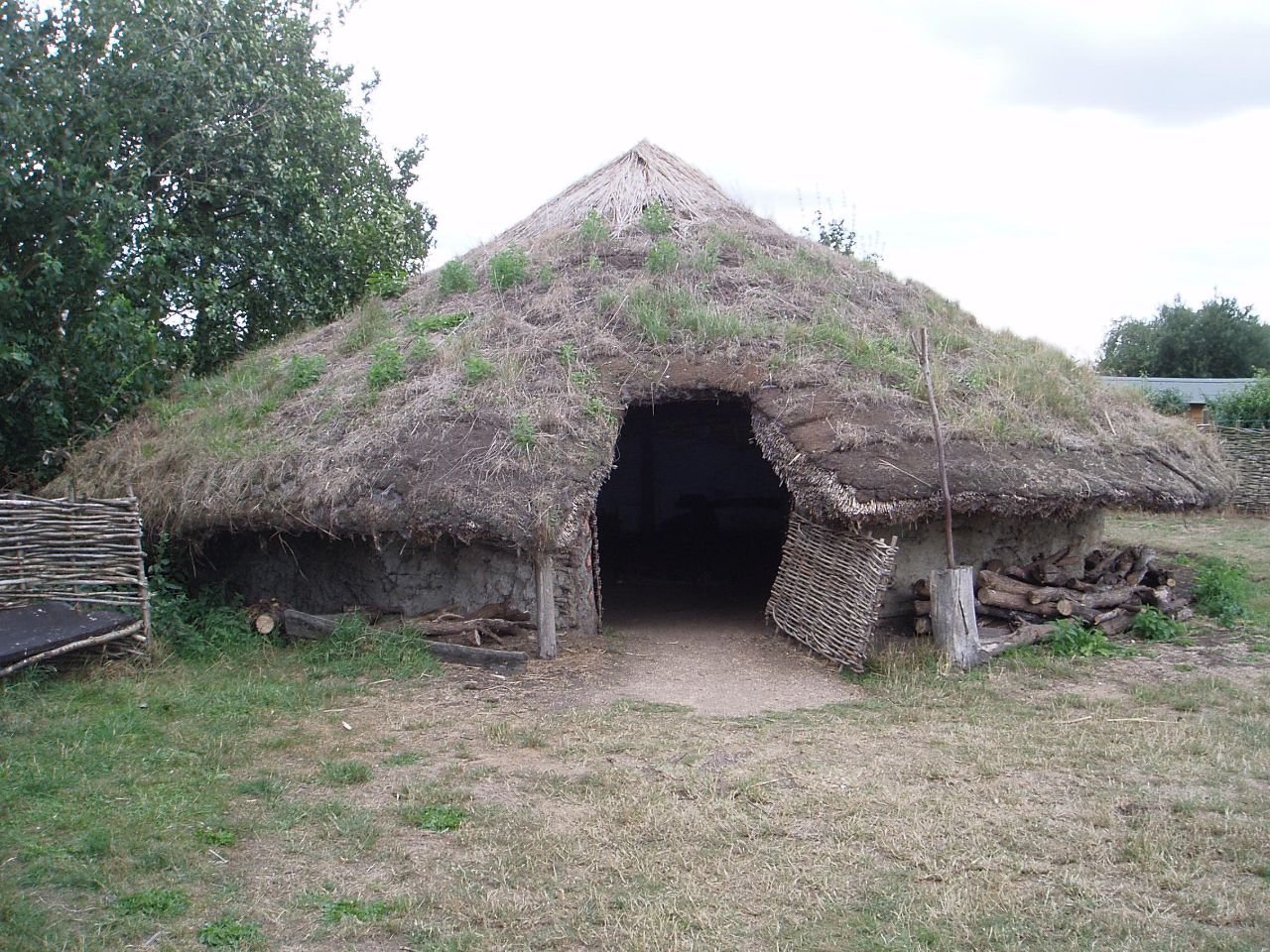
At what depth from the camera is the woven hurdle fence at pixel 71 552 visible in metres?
8.26

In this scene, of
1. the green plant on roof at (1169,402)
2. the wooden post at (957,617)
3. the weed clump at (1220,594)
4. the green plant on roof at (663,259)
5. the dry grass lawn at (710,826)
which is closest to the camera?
the dry grass lawn at (710,826)

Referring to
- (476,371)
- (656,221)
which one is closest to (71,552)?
(476,371)

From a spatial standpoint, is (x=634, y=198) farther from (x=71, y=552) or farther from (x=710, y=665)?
(x=71, y=552)

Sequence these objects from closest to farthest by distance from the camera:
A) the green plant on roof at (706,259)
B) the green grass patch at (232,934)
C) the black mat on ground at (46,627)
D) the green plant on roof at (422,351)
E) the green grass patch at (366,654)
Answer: the green grass patch at (232,934) → the black mat on ground at (46,627) → the green grass patch at (366,654) → the green plant on roof at (422,351) → the green plant on roof at (706,259)

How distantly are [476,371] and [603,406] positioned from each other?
1.29 metres

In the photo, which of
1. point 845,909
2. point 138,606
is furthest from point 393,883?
point 138,606

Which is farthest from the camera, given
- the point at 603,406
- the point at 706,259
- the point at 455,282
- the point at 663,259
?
the point at 455,282

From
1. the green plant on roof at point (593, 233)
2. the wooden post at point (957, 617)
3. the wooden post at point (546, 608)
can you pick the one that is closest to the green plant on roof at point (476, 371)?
the wooden post at point (546, 608)

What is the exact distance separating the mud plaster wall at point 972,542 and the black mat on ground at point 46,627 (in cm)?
597

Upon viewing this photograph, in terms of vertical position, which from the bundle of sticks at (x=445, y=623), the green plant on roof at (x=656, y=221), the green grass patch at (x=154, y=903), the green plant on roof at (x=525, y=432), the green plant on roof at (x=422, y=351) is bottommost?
the green grass patch at (x=154, y=903)

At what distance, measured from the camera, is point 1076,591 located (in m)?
9.38

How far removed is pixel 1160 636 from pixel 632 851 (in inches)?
241

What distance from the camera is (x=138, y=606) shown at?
8.68m

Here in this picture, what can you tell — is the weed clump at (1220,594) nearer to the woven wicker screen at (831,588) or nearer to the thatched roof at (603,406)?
the thatched roof at (603,406)
